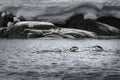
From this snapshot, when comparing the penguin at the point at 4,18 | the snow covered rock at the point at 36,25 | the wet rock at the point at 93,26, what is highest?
the penguin at the point at 4,18

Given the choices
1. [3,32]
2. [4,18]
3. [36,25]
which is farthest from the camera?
Answer: [4,18]

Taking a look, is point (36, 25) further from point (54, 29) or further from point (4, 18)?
point (4, 18)

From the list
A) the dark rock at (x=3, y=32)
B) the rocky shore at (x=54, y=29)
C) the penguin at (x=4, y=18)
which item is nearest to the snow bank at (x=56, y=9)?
the penguin at (x=4, y=18)

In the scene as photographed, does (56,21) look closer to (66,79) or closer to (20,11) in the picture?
(20,11)

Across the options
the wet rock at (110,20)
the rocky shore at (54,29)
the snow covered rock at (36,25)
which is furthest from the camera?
the wet rock at (110,20)

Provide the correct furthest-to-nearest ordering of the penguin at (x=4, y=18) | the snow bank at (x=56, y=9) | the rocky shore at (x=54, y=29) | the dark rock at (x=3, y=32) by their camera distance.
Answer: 1. the penguin at (x=4, y=18)
2. the snow bank at (x=56, y=9)
3. the dark rock at (x=3, y=32)
4. the rocky shore at (x=54, y=29)

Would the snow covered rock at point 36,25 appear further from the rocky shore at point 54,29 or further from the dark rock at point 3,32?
the dark rock at point 3,32

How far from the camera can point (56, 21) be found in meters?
60.1

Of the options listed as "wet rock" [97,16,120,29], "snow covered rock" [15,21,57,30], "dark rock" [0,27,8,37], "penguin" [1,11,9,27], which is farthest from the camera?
"wet rock" [97,16,120,29]

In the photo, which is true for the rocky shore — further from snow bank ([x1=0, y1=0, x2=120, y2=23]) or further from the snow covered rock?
snow bank ([x1=0, y1=0, x2=120, y2=23])

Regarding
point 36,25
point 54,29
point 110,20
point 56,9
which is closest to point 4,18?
point 36,25

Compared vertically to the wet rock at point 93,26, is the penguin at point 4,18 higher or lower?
higher

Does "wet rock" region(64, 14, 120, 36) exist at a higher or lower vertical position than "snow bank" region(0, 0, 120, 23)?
lower

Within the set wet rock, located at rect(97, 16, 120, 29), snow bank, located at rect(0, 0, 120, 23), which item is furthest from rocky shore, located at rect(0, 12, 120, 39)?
wet rock, located at rect(97, 16, 120, 29)
